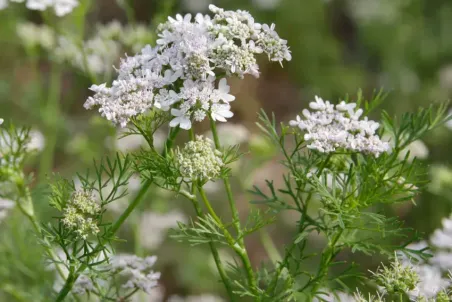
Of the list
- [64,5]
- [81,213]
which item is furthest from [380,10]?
[81,213]

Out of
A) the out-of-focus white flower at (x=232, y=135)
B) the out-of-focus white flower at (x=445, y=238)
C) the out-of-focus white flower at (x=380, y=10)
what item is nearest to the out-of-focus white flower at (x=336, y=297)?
the out-of-focus white flower at (x=445, y=238)

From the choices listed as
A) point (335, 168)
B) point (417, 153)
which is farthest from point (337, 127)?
point (417, 153)

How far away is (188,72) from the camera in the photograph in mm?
1813

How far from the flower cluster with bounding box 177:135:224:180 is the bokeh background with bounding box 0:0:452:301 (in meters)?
1.40

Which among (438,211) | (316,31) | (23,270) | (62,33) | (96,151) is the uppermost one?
(316,31)

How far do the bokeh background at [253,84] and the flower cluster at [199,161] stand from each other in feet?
4.58

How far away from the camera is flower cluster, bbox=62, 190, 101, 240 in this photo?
1.82 m

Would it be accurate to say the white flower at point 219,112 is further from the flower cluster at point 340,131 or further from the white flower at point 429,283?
the white flower at point 429,283

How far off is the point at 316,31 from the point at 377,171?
4.80 metres

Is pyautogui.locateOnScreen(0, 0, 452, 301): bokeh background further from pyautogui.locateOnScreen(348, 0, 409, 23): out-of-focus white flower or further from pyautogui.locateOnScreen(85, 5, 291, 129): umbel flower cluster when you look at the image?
pyautogui.locateOnScreen(85, 5, 291, 129): umbel flower cluster

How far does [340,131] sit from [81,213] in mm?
812

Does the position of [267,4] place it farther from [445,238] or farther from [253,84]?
[445,238]

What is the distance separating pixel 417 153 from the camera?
3141 mm

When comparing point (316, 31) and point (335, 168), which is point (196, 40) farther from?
point (316, 31)
